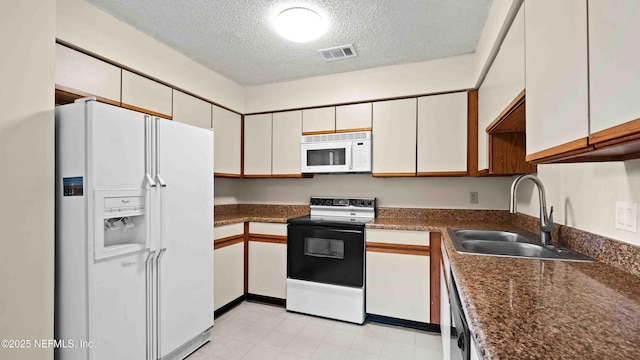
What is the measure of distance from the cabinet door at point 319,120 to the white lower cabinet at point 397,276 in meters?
1.14

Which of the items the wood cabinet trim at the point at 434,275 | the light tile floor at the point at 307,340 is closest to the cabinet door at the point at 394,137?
the wood cabinet trim at the point at 434,275

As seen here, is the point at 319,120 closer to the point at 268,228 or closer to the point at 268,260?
the point at 268,228

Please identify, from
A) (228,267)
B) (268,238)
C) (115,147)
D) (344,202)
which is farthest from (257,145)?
(115,147)

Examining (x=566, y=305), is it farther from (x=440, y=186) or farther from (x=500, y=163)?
(x=440, y=186)

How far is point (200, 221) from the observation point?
2.10 m

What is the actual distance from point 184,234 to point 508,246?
204 cm

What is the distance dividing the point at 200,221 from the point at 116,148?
30.1 inches

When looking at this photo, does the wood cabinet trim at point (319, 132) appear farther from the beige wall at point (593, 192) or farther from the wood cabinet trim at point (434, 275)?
the beige wall at point (593, 192)

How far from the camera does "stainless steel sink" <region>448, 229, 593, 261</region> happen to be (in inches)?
51.5

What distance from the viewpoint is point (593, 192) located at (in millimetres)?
1269

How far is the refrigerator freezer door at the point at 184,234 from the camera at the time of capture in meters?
1.81

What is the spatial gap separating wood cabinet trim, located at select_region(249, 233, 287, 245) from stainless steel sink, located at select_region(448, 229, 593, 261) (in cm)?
154

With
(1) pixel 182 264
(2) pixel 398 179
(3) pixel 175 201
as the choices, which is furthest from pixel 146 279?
(2) pixel 398 179

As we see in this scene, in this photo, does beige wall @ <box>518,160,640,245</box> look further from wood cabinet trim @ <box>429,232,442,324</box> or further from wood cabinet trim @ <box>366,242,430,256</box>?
wood cabinet trim @ <box>366,242,430,256</box>
